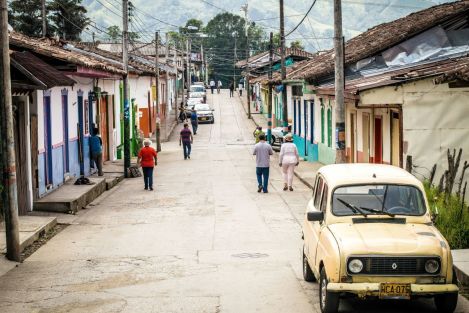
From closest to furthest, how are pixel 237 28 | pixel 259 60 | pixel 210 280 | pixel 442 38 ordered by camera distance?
pixel 210 280 < pixel 442 38 < pixel 259 60 < pixel 237 28

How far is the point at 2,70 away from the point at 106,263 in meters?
3.73

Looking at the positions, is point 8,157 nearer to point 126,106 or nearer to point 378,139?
point 378,139

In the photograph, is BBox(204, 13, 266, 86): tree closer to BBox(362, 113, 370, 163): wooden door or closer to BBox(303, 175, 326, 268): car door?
BBox(362, 113, 370, 163): wooden door

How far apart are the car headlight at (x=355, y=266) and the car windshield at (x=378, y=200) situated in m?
1.14

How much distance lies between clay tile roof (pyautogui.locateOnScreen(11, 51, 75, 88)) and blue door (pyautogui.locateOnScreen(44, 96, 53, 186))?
3.02m

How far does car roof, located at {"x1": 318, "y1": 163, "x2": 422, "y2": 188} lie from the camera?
1111cm

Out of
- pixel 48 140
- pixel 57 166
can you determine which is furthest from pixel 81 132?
pixel 48 140

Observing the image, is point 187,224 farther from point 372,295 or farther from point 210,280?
point 372,295

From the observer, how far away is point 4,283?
12891 millimetres

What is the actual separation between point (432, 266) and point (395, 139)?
1398cm

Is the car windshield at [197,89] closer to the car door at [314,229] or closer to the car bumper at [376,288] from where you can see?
the car door at [314,229]

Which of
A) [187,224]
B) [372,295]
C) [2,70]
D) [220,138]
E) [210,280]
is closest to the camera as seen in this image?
[372,295]

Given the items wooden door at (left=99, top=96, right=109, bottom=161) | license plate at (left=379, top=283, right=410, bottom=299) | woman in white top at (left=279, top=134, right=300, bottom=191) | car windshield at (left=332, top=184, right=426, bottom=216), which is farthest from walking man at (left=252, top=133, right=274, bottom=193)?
license plate at (left=379, top=283, right=410, bottom=299)

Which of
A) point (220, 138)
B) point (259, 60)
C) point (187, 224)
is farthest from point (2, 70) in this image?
point (259, 60)
